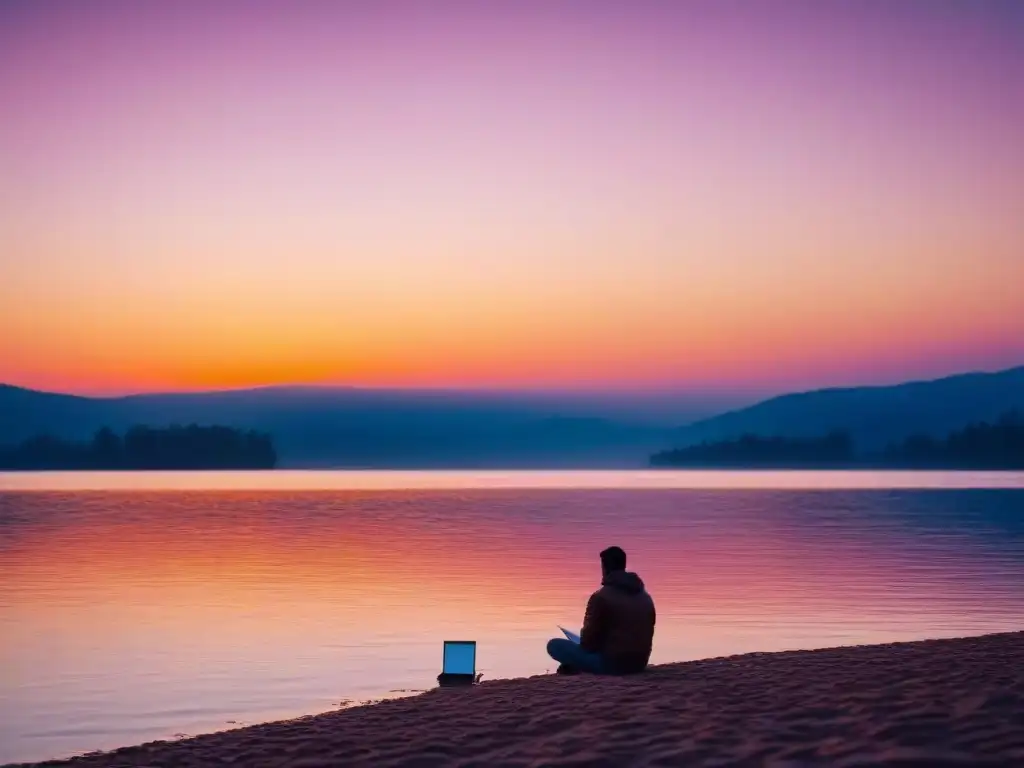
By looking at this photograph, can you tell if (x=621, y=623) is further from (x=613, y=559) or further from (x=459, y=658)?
(x=459, y=658)

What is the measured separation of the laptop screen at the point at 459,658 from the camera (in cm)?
1491

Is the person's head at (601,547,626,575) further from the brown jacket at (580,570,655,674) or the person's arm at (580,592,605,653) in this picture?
the person's arm at (580,592,605,653)

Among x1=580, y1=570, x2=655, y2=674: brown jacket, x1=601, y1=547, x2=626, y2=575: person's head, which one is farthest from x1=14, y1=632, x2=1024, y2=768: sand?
x1=601, y1=547, x2=626, y2=575: person's head

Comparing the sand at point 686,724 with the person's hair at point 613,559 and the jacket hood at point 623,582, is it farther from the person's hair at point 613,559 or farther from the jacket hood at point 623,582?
the person's hair at point 613,559

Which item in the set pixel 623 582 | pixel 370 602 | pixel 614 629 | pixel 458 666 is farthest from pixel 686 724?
pixel 370 602

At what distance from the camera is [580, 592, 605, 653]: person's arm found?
13602mm

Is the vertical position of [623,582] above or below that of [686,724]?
above

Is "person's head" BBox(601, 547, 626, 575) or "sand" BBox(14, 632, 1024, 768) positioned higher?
"person's head" BBox(601, 547, 626, 575)

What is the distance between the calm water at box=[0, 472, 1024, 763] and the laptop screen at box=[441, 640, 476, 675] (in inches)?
69.0

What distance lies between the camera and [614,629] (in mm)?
13805

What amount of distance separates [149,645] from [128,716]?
597 cm

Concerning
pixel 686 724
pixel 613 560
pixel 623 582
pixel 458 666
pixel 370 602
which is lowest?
pixel 370 602

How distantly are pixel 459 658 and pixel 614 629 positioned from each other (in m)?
2.25

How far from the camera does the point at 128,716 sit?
15.1 metres
